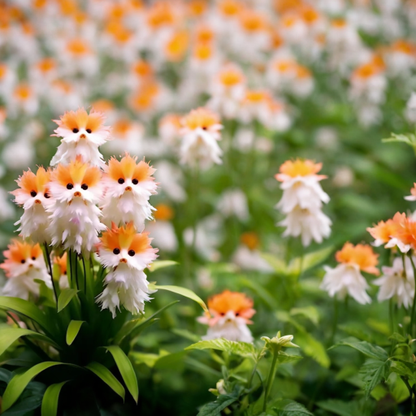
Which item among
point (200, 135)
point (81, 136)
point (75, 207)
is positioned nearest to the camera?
point (75, 207)

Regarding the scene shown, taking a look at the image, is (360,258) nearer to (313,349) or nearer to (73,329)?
(313,349)

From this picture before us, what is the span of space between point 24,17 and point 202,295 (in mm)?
2528

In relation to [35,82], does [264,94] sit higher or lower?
lower

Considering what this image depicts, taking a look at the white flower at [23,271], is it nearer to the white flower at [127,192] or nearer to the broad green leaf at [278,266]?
the white flower at [127,192]

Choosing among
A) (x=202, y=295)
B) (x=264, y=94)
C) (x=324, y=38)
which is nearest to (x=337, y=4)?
(x=324, y=38)

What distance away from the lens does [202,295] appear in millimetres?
2279

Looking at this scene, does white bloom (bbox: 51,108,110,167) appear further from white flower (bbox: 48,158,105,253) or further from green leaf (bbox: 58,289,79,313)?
green leaf (bbox: 58,289,79,313)

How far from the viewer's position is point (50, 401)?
3.60ft

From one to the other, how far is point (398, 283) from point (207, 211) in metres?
1.78

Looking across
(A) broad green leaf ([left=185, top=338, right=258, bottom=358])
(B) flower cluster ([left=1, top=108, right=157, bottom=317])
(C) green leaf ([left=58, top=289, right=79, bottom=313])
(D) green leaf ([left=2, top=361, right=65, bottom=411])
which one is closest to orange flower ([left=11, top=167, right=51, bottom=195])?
(B) flower cluster ([left=1, top=108, right=157, bottom=317])

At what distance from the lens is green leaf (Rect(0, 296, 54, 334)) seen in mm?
1162

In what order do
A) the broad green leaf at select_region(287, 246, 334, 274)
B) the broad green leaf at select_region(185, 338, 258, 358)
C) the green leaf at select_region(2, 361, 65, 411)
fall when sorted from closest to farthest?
the green leaf at select_region(2, 361, 65, 411) → the broad green leaf at select_region(185, 338, 258, 358) → the broad green leaf at select_region(287, 246, 334, 274)

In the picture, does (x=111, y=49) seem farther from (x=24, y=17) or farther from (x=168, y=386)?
(x=168, y=386)

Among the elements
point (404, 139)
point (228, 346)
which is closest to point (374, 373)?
point (228, 346)
